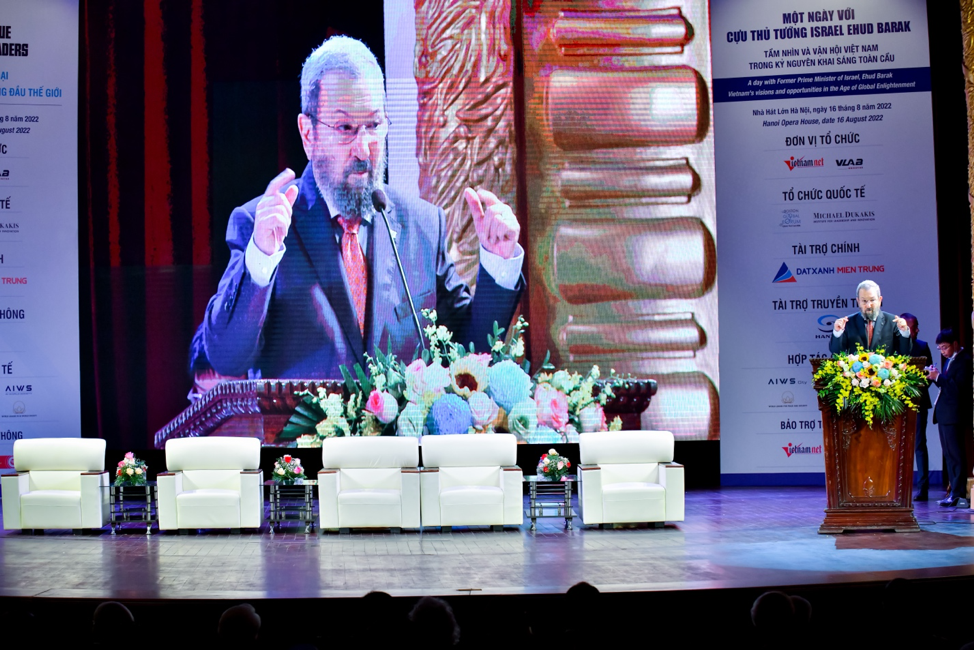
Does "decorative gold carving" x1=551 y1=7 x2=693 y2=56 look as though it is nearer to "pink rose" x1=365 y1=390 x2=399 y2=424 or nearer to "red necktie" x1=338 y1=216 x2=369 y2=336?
"red necktie" x1=338 y1=216 x2=369 y2=336

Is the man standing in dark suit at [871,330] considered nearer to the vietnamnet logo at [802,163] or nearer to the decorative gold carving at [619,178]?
the decorative gold carving at [619,178]

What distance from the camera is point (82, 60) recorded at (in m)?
10.2

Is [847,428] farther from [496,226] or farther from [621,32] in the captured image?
[621,32]

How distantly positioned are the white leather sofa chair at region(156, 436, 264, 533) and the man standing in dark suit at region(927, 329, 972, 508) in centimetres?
622

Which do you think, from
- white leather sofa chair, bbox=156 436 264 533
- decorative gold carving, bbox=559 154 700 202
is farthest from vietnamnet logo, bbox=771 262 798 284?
white leather sofa chair, bbox=156 436 264 533

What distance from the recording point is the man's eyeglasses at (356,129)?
396 inches

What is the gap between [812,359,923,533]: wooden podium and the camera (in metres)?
6.80

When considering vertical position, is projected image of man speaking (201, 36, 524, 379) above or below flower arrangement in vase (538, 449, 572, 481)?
above

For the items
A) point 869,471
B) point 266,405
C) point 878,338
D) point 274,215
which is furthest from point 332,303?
point 869,471

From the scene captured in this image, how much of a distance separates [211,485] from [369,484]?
1.42 meters

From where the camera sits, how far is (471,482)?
803 centimetres

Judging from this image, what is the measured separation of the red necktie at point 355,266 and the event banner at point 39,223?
2993 mm

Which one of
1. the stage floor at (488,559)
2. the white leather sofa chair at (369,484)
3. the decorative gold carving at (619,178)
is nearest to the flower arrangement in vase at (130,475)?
the stage floor at (488,559)

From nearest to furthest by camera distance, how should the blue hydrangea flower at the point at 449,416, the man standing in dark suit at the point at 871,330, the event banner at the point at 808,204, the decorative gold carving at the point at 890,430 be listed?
the decorative gold carving at the point at 890,430, the man standing in dark suit at the point at 871,330, the blue hydrangea flower at the point at 449,416, the event banner at the point at 808,204
